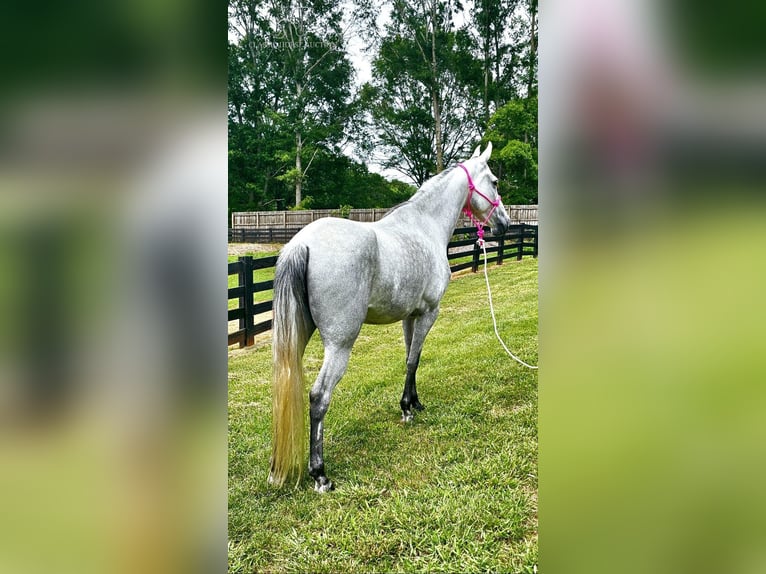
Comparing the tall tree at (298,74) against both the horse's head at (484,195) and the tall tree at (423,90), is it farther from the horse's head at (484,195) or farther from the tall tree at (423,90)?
the horse's head at (484,195)

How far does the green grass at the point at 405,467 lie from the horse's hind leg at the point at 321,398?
84 mm

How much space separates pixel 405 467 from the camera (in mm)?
1716

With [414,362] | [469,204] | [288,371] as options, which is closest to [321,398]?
[288,371]

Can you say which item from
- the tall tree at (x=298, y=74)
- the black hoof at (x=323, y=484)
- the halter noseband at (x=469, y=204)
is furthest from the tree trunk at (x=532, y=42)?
the black hoof at (x=323, y=484)

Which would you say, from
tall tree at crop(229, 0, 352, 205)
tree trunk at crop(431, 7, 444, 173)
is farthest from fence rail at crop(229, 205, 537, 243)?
tree trunk at crop(431, 7, 444, 173)
